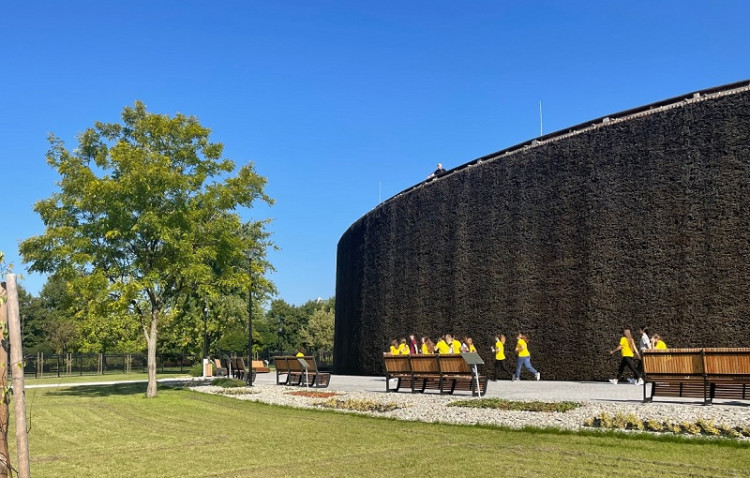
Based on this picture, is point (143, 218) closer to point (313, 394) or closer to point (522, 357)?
point (313, 394)

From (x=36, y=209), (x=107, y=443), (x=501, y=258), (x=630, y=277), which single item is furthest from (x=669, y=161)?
(x=36, y=209)

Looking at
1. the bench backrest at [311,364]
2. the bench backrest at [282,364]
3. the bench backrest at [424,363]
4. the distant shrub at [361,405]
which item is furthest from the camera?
the bench backrest at [282,364]

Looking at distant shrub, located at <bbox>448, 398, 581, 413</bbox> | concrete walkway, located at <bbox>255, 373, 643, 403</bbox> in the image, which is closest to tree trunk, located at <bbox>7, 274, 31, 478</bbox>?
distant shrub, located at <bbox>448, 398, 581, 413</bbox>

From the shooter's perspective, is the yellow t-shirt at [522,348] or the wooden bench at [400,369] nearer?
the wooden bench at [400,369]

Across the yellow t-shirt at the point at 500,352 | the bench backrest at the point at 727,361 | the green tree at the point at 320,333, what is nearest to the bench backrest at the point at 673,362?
the bench backrest at the point at 727,361

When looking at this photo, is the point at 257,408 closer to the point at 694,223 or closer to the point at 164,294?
the point at 164,294

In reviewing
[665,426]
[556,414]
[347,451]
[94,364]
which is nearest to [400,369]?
[556,414]

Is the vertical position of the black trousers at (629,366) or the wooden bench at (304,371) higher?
the black trousers at (629,366)

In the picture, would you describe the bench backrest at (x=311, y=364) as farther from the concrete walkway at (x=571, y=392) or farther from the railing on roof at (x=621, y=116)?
the railing on roof at (x=621, y=116)

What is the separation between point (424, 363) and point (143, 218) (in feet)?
29.4

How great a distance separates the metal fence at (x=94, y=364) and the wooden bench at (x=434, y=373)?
33.2 metres

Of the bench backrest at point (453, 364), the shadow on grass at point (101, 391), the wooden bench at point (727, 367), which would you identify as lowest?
the shadow on grass at point (101, 391)

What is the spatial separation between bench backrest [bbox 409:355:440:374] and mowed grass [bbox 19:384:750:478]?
11.8 ft

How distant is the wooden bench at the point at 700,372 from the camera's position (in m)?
10.2
